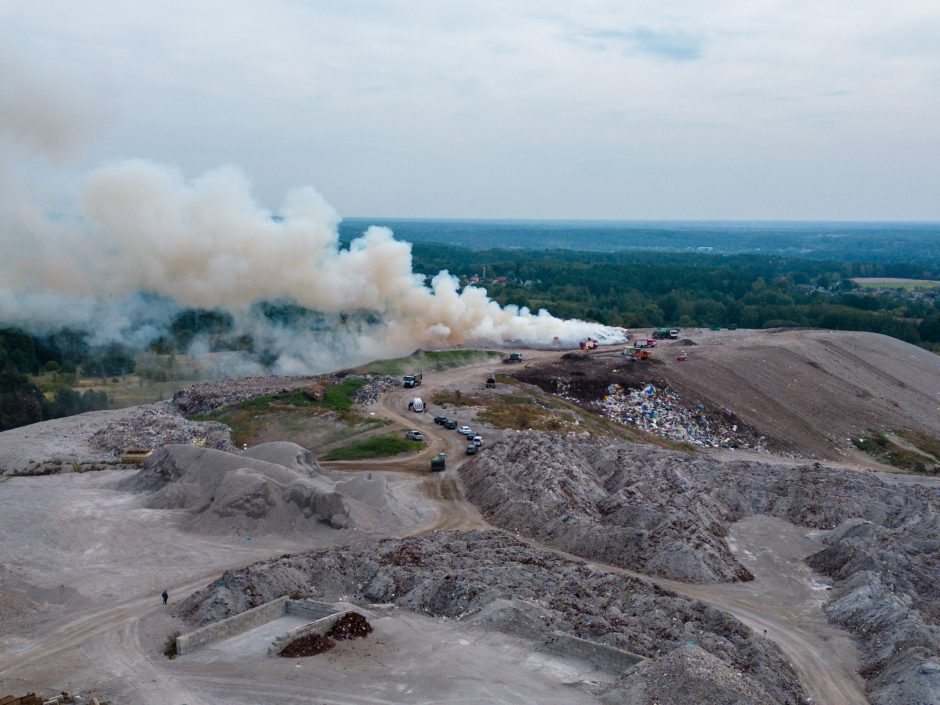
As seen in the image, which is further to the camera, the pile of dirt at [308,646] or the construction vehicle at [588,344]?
the construction vehicle at [588,344]

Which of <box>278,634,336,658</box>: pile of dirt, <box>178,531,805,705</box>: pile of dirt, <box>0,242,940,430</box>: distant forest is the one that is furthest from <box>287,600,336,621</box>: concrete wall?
<box>0,242,940,430</box>: distant forest

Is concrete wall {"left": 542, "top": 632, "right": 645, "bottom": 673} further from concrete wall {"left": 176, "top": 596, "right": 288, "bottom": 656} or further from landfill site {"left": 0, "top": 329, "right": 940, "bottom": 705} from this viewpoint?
concrete wall {"left": 176, "top": 596, "right": 288, "bottom": 656}

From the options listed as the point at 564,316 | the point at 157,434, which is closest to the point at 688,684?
the point at 157,434

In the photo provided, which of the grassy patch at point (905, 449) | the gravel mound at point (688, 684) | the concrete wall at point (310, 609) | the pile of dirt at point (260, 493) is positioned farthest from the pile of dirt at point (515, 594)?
the grassy patch at point (905, 449)

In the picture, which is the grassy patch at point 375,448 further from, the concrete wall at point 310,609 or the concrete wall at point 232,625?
the concrete wall at point 232,625

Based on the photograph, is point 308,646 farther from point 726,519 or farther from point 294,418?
point 294,418

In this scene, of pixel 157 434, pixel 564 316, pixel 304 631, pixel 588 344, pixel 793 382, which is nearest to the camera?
pixel 304 631
